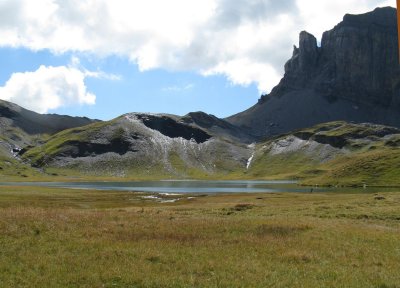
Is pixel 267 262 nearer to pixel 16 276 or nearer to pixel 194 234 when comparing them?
pixel 194 234

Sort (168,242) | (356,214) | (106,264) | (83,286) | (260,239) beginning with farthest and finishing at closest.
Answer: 1. (356,214)
2. (260,239)
3. (168,242)
4. (106,264)
5. (83,286)

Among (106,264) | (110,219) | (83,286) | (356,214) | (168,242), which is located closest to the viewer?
(83,286)

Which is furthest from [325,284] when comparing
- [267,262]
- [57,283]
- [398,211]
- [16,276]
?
[398,211]

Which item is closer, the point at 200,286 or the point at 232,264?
the point at 200,286

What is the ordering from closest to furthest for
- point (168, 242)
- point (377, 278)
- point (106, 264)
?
point (377, 278)
point (106, 264)
point (168, 242)

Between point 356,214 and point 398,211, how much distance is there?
556 cm

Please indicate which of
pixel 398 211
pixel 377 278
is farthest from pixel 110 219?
pixel 398 211

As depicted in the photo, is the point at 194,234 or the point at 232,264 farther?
the point at 194,234

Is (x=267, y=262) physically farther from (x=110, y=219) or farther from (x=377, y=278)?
(x=110, y=219)

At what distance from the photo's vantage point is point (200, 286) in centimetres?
1912

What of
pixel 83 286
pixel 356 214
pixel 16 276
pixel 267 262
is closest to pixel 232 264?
pixel 267 262

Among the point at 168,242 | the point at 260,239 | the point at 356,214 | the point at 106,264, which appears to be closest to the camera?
the point at 106,264

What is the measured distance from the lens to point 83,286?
61.9 feet

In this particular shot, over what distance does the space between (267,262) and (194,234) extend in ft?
29.1
